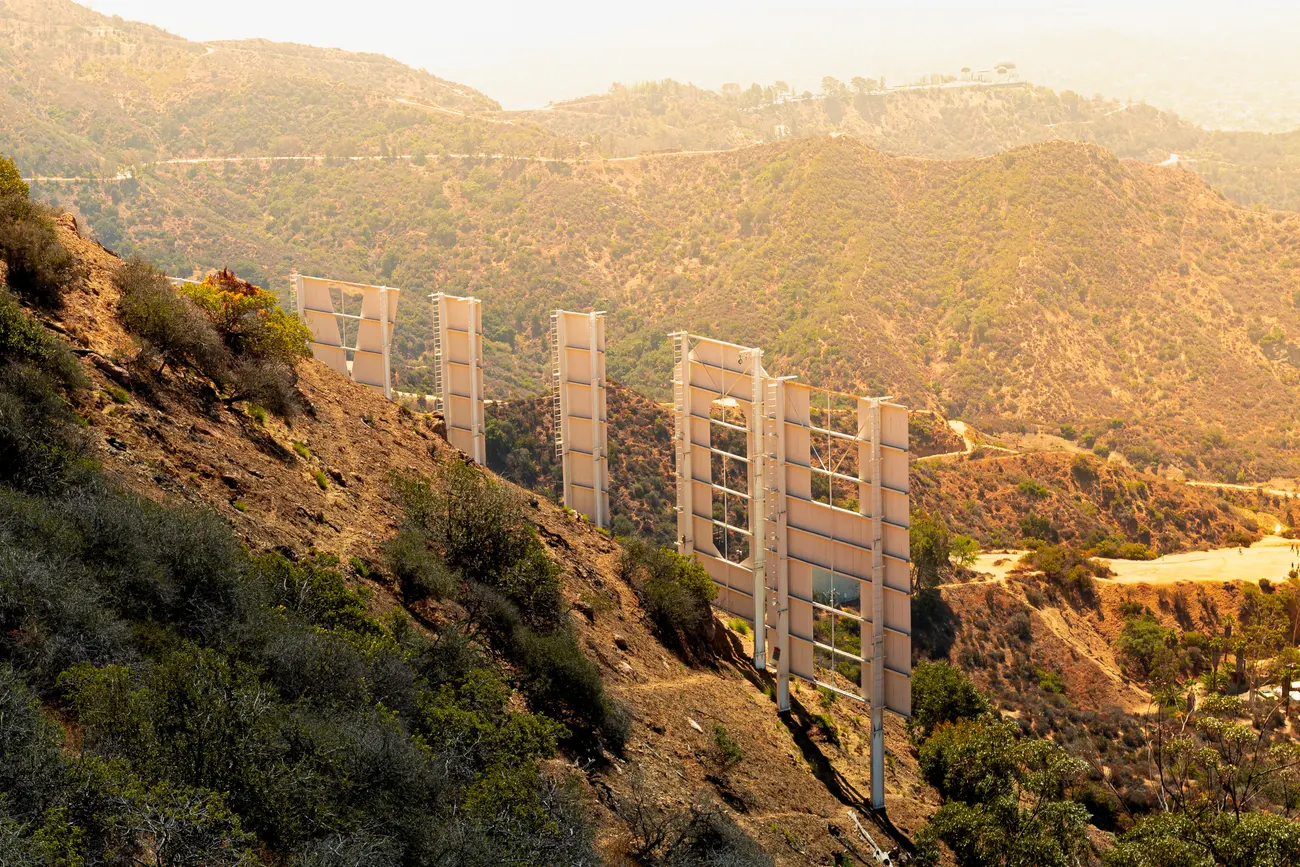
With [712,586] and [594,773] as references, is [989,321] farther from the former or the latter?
[594,773]

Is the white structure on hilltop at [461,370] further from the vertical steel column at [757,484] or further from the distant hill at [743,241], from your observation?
the distant hill at [743,241]

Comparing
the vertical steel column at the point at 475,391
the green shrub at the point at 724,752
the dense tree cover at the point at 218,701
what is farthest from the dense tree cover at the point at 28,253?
the green shrub at the point at 724,752

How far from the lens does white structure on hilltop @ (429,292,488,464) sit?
34812mm

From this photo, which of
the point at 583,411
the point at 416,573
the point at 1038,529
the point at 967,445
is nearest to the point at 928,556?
the point at 1038,529

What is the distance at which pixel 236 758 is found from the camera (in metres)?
14.8

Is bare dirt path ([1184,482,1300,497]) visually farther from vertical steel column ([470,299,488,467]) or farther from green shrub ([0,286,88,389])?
green shrub ([0,286,88,389])

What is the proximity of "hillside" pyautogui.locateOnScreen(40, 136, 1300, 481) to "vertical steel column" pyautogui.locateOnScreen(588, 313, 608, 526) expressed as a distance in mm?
50964

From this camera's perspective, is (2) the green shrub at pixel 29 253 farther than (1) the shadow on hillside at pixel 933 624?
No

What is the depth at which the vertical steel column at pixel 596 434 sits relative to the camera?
34.6 metres

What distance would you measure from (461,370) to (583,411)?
3470 mm

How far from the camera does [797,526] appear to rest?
3070 centimetres

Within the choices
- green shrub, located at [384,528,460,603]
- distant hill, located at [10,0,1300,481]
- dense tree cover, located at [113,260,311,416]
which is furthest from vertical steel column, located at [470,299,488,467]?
distant hill, located at [10,0,1300,481]

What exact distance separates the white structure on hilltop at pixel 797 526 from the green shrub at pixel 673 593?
4.44 feet

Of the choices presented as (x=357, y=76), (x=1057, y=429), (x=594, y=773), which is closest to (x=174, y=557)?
(x=594, y=773)
